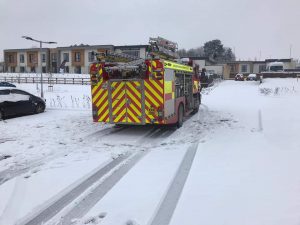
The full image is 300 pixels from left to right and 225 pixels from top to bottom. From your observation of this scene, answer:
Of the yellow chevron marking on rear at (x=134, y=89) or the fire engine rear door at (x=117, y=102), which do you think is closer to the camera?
the yellow chevron marking on rear at (x=134, y=89)

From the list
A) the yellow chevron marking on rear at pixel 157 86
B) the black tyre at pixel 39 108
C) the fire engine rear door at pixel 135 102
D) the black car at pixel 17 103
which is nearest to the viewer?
the yellow chevron marking on rear at pixel 157 86

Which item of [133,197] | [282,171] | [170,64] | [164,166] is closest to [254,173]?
[282,171]

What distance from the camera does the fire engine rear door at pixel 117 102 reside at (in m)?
10.6

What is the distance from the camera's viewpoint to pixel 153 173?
22.0 feet

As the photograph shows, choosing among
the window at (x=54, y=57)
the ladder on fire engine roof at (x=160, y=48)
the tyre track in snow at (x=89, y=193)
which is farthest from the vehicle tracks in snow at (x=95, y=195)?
the window at (x=54, y=57)

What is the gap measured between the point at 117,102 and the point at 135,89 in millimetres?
755

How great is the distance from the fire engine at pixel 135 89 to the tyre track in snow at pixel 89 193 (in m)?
2.32

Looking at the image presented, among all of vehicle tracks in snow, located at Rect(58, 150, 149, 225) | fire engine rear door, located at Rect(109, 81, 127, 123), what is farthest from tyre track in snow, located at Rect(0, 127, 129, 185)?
fire engine rear door, located at Rect(109, 81, 127, 123)

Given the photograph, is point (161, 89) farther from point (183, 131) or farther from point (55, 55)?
point (55, 55)

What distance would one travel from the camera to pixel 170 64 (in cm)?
1095

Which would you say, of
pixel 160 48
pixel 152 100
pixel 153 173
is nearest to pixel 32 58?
pixel 160 48

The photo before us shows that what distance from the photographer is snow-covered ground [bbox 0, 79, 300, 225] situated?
4.85 metres

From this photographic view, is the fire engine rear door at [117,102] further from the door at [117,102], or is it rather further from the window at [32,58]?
the window at [32,58]

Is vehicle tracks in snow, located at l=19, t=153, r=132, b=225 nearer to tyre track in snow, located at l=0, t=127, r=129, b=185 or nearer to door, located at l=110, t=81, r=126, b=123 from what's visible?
tyre track in snow, located at l=0, t=127, r=129, b=185
